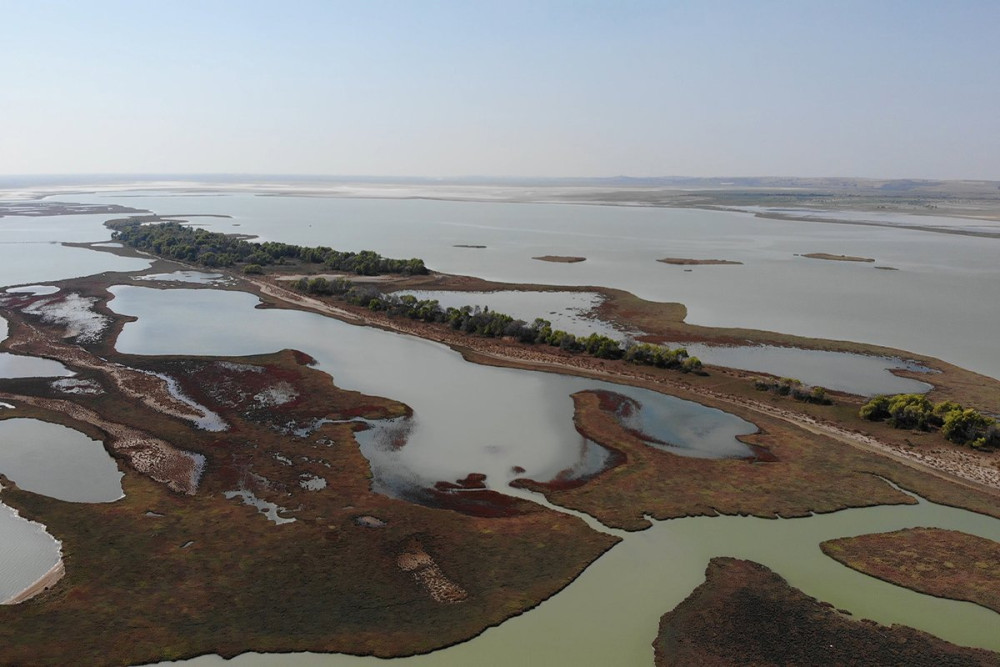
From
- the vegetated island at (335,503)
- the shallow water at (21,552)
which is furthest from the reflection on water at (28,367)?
the shallow water at (21,552)

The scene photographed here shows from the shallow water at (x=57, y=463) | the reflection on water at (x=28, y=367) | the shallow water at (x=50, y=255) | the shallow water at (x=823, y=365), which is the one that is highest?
the shallow water at (x=50, y=255)

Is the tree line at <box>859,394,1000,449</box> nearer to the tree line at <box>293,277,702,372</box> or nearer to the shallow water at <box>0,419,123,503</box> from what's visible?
the tree line at <box>293,277,702,372</box>

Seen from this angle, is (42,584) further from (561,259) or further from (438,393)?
(561,259)

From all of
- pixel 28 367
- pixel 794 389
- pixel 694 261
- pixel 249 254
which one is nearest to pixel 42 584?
pixel 28 367

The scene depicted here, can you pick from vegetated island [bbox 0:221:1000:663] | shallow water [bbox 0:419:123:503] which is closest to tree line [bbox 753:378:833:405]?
vegetated island [bbox 0:221:1000:663]

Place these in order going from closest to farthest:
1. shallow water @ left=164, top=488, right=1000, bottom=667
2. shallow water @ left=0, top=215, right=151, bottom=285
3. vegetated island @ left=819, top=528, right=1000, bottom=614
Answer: shallow water @ left=164, top=488, right=1000, bottom=667 < vegetated island @ left=819, top=528, right=1000, bottom=614 < shallow water @ left=0, top=215, right=151, bottom=285

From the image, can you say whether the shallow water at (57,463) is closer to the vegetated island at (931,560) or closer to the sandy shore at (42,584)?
the sandy shore at (42,584)
